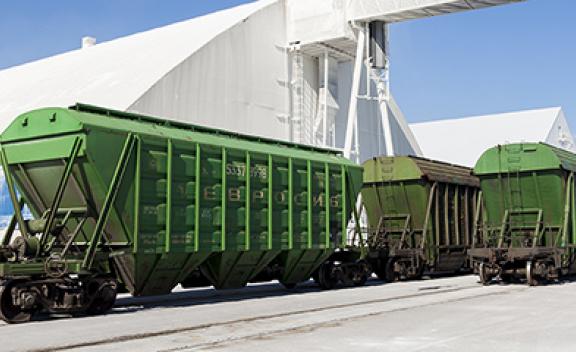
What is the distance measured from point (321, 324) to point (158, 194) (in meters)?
4.52

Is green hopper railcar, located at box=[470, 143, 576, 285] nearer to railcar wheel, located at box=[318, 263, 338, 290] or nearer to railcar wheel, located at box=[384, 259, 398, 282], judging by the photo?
railcar wheel, located at box=[384, 259, 398, 282]

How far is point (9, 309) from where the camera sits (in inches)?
441

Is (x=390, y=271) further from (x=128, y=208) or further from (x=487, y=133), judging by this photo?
(x=487, y=133)

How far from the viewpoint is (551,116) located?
225 ft

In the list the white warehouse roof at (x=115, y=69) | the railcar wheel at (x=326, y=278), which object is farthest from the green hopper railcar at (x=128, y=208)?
the white warehouse roof at (x=115, y=69)

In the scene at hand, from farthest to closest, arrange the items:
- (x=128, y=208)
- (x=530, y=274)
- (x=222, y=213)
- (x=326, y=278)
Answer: (x=326, y=278)
(x=530, y=274)
(x=222, y=213)
(x=128, y=208)

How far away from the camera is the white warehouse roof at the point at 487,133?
2689 inches

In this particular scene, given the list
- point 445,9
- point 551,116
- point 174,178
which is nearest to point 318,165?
point 174,178

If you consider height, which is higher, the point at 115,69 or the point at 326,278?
the point at 115,69

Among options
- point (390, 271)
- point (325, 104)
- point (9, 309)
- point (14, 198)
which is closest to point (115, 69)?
point (325, 104)

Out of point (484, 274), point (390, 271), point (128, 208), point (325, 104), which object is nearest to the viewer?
point (128, 208)

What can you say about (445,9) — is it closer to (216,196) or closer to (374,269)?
(374,269)

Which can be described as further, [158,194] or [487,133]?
[487,133]

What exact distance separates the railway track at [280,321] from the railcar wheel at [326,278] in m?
2.16
